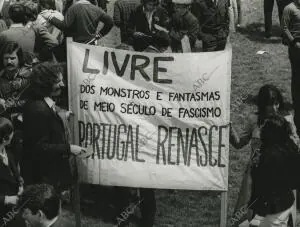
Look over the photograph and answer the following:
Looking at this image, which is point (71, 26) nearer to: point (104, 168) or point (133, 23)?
point (133, 23)

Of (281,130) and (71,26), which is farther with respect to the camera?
(71,26)

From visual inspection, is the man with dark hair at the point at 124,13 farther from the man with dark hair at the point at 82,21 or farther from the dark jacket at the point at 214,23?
the dark jacket at the point at 214,23

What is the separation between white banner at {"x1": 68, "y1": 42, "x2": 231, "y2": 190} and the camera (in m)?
7.50

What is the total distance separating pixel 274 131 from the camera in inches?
263

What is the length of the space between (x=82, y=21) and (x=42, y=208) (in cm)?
606

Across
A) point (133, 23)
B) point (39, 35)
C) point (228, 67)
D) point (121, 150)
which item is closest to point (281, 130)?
point (228, 67)

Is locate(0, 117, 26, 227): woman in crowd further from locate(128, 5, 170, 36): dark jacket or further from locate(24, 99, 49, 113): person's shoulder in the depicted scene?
locate(128, 5, 170, 36): dark jacket

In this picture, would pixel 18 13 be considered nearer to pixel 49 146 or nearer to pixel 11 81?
pixel 11 81

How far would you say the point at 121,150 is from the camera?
758 cm

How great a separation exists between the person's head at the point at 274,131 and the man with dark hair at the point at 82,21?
4.62m

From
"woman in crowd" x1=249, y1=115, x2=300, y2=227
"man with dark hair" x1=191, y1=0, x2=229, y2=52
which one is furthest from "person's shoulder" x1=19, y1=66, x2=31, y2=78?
"man with dark hair" x1=191, y1=0, x2=229, y2=52

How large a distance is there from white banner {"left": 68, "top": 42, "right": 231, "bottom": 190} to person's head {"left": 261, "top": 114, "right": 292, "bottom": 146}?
75 cm

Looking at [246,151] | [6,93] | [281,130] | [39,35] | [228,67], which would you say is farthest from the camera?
[246,151]

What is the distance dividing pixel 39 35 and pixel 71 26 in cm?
120
